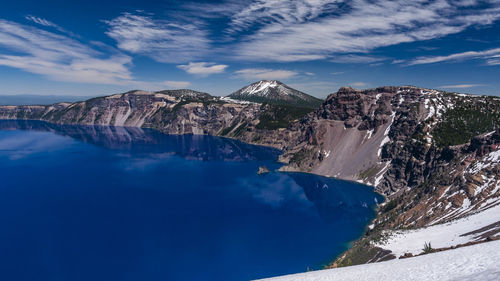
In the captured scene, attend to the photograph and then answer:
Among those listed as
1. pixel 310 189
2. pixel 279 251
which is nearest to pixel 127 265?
pixel 279 251

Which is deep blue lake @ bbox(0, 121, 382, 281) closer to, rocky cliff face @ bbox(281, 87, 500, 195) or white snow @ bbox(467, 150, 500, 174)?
rocky cliff face @ bbox(281, 87, 500, 195)

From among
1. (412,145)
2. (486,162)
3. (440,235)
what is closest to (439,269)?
(440,235)

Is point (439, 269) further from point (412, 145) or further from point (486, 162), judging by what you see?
point (412, 145)

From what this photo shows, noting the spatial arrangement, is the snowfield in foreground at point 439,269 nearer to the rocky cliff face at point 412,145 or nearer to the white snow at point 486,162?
the white snow at point 486,162

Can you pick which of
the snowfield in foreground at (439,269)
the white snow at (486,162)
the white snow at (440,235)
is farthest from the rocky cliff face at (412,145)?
the snowfield in foreground at (439,269)

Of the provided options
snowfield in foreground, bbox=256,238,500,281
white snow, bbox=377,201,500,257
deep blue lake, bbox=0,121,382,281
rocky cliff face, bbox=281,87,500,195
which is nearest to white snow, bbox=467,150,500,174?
white snow, bbox=377,201,500,257
